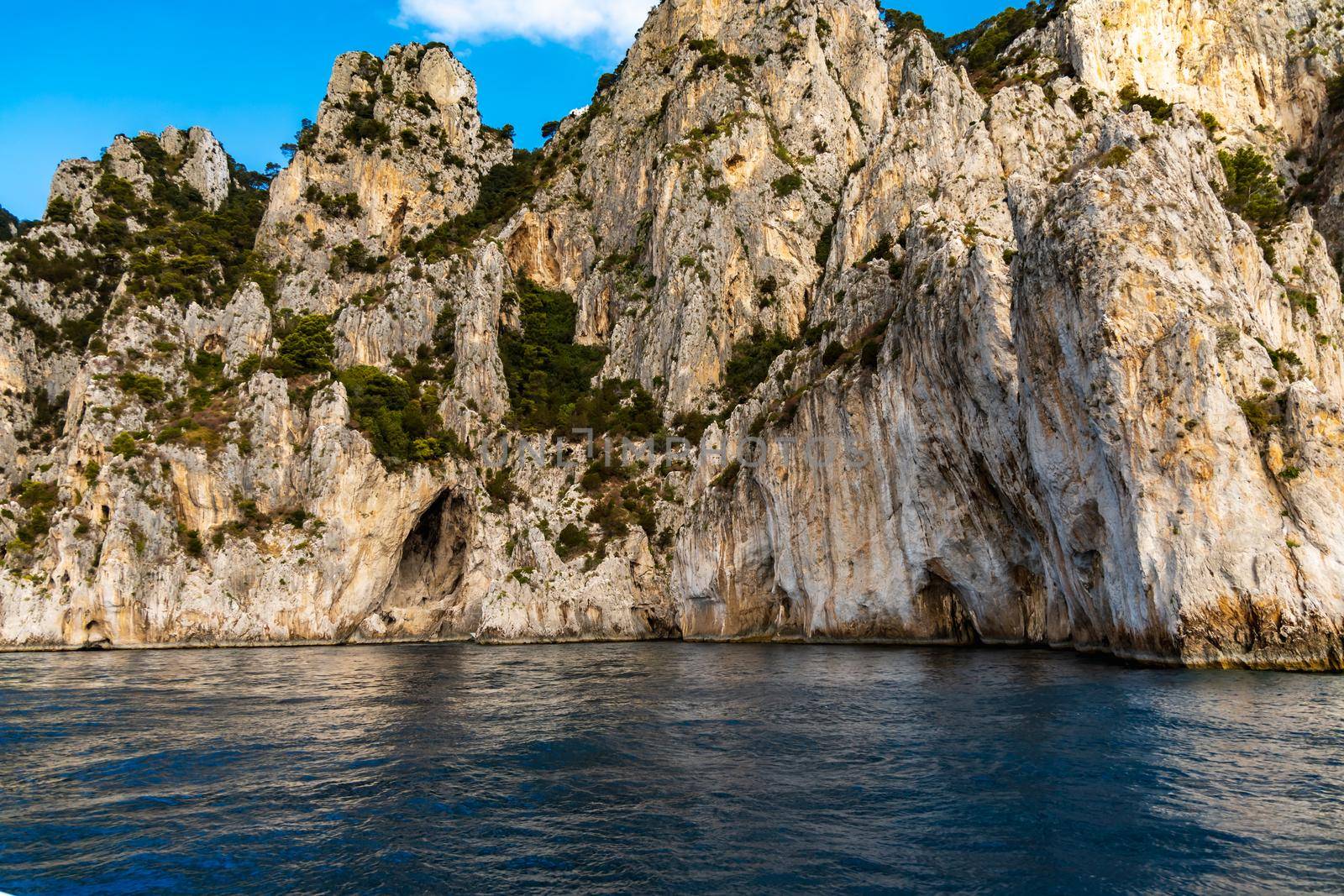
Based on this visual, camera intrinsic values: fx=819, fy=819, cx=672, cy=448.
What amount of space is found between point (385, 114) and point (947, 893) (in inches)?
4248

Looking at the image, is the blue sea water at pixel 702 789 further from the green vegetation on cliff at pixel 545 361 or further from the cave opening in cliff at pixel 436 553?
the green vegetation on cliff at pixel 545 361

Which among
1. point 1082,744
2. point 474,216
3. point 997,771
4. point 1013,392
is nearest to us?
point 997,771

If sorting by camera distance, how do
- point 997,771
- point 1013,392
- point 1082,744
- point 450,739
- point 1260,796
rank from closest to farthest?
point 1260,796 → point 997,771 → point 1082,744 → point 450,739 → point 1013,392

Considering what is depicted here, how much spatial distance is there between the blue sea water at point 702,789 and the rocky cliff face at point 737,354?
384 inches

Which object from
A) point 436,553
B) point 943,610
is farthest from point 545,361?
point 943,610

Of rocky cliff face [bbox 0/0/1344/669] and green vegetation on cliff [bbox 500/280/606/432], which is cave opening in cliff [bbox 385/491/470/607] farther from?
green vegetation on cliff [bbox 500/280/606/432]

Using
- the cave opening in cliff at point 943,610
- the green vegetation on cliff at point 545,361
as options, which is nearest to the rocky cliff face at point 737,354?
the cave opening in cliff at point 943,610

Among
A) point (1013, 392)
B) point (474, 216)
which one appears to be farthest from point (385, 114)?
point (1013, 392)

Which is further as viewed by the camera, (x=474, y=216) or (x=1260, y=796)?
(x=474, y=216)

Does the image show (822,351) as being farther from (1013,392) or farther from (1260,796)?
(1260,796)

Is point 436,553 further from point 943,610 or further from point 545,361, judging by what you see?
point 943,610

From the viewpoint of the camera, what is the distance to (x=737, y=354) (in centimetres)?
7669

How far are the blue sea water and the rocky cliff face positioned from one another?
9753 mm

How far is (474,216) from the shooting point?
321ft
